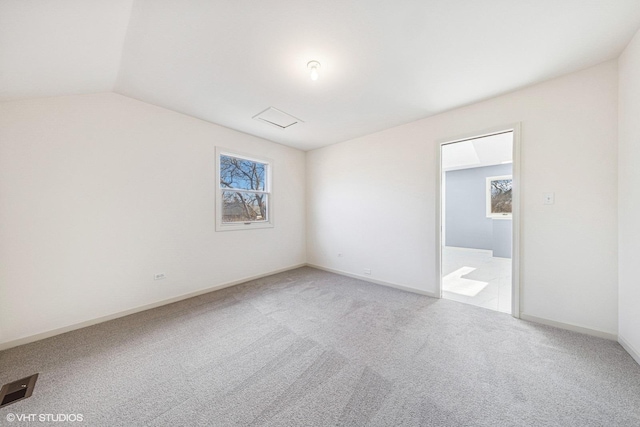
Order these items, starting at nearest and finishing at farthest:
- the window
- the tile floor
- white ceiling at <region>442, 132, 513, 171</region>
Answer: the tile floor
the window
white ceiling at <region>442, 132, 513, 171</region>

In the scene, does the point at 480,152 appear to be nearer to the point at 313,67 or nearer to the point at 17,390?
the point at 313,67

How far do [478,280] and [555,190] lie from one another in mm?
2060

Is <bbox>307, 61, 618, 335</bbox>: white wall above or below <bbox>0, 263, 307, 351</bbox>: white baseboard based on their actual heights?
above

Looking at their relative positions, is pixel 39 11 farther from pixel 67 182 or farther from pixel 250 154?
pixel 250 154

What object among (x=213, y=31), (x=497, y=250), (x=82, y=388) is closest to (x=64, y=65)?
(x=213, y=31)

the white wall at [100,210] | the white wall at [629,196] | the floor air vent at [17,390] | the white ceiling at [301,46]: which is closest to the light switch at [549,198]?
the white wall at [629,196]

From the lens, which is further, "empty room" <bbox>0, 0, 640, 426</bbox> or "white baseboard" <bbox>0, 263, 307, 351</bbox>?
"white baseboard" <bbox>0, 263, 307, 351</bbox>

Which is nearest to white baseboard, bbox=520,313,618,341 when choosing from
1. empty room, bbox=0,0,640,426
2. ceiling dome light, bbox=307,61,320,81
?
empty room, bbox=0,0,640,426

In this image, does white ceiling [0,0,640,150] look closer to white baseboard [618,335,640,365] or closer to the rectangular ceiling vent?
the rectangular ceiling vent

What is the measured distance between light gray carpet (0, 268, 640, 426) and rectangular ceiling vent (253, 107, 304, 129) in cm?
257

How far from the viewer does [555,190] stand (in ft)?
7.25

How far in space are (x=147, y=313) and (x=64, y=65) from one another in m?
2.57

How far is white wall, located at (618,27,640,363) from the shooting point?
1.67 metres

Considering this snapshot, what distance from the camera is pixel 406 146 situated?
3281mm
